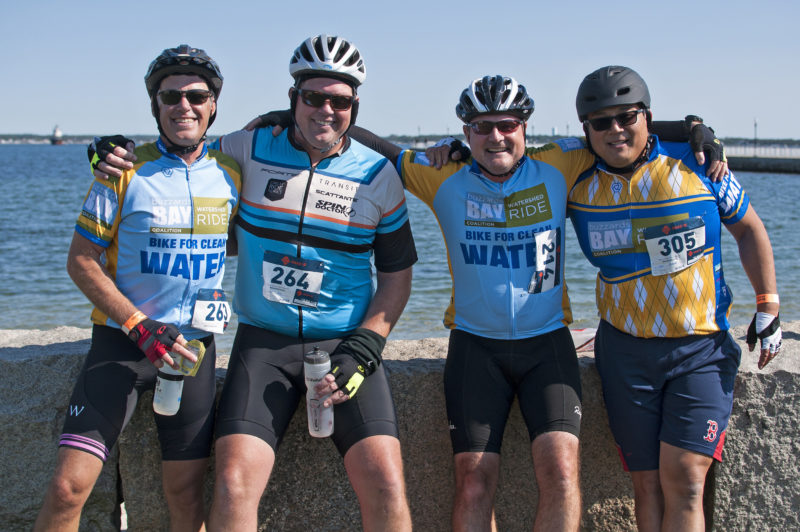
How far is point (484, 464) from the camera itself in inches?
147

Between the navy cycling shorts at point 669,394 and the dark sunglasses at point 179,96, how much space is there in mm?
2637

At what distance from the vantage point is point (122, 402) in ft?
11.6

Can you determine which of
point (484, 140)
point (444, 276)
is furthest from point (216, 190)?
point (444, 276)

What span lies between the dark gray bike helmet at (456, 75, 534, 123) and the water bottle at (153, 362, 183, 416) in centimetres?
212

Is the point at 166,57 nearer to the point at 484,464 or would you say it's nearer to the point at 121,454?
the point at 121,454

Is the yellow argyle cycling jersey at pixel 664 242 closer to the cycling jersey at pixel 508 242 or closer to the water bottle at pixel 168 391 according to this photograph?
the cycling jersey at pixel 508 242

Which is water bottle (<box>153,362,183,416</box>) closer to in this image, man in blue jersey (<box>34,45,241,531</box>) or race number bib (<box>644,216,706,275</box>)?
man in blue jersey (<box>34,45,241,531</box>)

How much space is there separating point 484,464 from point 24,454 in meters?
2.49

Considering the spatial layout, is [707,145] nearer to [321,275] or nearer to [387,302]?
[387,302]

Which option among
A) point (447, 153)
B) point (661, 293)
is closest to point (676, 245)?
point (661, 293)

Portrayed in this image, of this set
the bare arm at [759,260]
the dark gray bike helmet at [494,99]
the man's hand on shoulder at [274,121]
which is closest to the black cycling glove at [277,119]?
the man's hand on shoulder at [274,121]

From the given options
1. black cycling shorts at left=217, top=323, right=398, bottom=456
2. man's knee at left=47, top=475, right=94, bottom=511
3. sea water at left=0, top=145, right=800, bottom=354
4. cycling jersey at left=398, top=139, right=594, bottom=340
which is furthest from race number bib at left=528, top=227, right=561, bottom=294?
sea water at left=0, top=145, right=800, bottom=354

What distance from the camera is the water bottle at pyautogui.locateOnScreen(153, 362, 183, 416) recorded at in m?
3.48

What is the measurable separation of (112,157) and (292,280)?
1.09 m
